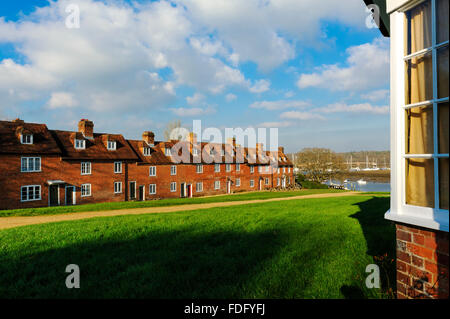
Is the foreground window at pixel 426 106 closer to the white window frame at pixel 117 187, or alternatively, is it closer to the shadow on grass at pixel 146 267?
the shadow on grass at pixel 146 267

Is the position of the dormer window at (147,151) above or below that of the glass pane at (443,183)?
above

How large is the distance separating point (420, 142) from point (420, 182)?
0.49 metres

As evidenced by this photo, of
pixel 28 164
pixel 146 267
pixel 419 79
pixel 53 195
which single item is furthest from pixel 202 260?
pixel 28 164

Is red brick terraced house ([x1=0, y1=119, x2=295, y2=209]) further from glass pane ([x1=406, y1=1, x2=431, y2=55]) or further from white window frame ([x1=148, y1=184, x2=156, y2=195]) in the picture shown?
glass pane ([x1=406, y1=1, x2=431, y2=55])

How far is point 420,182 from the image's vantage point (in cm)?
276

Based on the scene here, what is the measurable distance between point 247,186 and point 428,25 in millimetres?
41822

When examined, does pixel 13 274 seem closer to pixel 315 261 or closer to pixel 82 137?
pixel 315 261

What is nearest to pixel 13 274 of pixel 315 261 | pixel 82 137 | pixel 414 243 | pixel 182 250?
pixel 182 250

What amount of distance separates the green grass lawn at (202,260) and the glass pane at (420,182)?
146cm

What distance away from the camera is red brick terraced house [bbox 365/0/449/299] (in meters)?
2.52

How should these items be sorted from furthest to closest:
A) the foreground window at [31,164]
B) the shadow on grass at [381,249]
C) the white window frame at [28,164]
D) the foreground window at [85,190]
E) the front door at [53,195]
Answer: the foreground window at [85,190], the front door at [53,195], the foreground window at [31,164], the white window frame at [28,164], the shadow on grass at [381,249]

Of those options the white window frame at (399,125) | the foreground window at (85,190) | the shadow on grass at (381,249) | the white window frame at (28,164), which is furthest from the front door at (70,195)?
the white window frame at (399,125)

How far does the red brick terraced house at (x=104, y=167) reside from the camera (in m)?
22.8

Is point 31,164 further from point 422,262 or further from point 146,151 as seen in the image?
point 422,262
